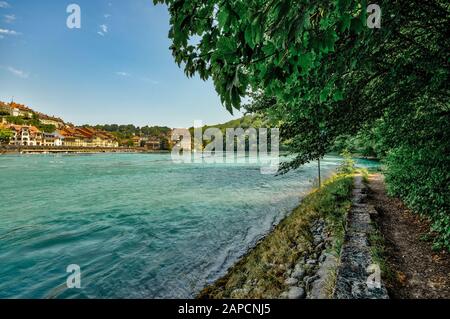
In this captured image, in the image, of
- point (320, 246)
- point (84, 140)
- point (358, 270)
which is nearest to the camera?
point (358, 270)

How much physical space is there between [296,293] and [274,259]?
2.17 metres

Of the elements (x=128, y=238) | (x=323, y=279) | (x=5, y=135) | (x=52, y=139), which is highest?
(x=5, y=135)

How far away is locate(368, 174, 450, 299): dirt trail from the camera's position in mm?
4375

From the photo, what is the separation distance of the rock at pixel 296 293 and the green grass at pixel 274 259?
0.26 meters

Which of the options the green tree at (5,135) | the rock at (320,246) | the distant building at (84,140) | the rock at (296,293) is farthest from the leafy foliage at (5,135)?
the rock at (296,293)

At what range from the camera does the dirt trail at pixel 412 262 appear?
4375 millimetres

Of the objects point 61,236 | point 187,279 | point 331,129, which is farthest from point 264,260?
point 61,236

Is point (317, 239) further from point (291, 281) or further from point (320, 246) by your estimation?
point (291, 281)

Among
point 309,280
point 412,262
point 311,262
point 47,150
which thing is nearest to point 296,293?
point 309,280

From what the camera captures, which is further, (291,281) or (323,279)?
(291,281)

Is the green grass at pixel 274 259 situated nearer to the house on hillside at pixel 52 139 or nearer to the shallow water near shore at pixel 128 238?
the shallow water near shore at pixel 128 238

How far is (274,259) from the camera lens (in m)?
7.26
